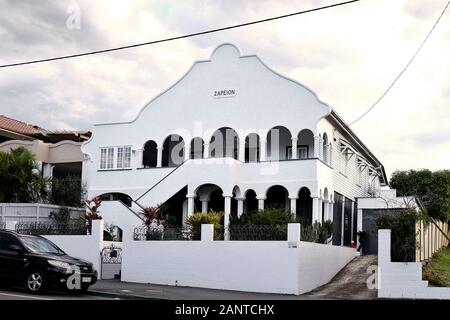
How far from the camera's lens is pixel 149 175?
1273 inches

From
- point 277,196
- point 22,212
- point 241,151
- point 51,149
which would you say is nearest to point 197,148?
point 241,151

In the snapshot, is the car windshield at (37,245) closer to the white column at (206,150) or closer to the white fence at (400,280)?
the white fence at (400,280)

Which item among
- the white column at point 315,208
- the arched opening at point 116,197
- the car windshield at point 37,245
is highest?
the arched opening at point 116,197

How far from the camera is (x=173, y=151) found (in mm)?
33781

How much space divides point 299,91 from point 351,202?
9648 millimetres

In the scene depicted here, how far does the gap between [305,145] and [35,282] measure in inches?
707

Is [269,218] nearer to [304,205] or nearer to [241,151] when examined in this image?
[241,151]

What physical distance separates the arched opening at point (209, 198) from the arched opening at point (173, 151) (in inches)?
97.8

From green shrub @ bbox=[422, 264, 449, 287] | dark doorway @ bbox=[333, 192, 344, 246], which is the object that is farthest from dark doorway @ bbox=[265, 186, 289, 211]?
green shrub @ bbox=[422, 264, 449, 287]

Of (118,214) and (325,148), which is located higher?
(325,148)

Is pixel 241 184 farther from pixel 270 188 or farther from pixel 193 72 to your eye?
pixel 193 72

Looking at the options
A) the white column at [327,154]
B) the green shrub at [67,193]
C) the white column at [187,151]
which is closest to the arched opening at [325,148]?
the white column at [327,154]

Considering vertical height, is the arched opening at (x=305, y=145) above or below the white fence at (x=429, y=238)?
above

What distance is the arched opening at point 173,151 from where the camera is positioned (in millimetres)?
33312
